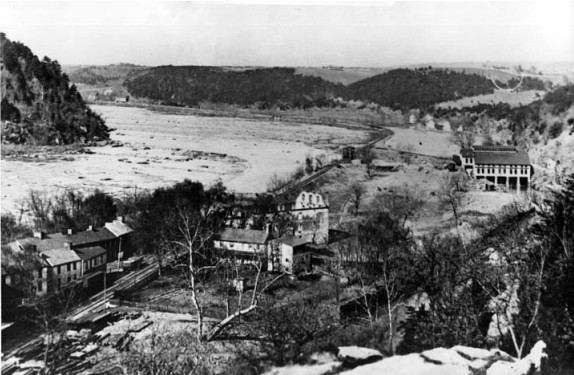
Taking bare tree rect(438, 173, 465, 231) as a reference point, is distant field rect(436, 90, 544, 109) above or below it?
above

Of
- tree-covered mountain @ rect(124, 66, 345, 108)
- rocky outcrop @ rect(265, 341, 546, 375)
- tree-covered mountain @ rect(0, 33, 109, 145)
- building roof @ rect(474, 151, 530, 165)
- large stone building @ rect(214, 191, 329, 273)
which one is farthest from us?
building roof @ rect(474, 151, 530, 165)

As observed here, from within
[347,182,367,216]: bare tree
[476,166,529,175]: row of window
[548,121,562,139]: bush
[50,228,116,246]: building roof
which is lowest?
[50,228,116,246]: building roof

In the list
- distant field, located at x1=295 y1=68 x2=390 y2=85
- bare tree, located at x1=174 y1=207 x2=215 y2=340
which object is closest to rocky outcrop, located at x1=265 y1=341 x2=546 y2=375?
bare tree, located at x1=174 y1=207 x2=215 y2=340

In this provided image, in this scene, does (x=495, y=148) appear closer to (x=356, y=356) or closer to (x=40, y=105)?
(x=356, y=356)

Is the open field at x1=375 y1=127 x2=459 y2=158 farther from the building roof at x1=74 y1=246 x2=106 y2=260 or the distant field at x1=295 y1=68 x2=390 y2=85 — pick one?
the building roof at x1=74 y1=246 x2=106 y2=260

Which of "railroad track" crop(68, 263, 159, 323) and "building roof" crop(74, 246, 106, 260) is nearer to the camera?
"railroad track" crop(68, 263, 159, 323)

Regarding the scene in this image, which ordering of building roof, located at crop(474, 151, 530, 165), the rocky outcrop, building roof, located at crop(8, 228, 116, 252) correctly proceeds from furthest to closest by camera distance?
building roof, located at crop(474, 151, 530, 165)
building roof, located at crop(8, 228, 116, 252)
the rocky outcrop

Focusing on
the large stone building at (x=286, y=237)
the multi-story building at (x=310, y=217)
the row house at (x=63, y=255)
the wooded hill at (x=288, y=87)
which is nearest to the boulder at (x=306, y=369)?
the large stone building at (x=286, y=237)
